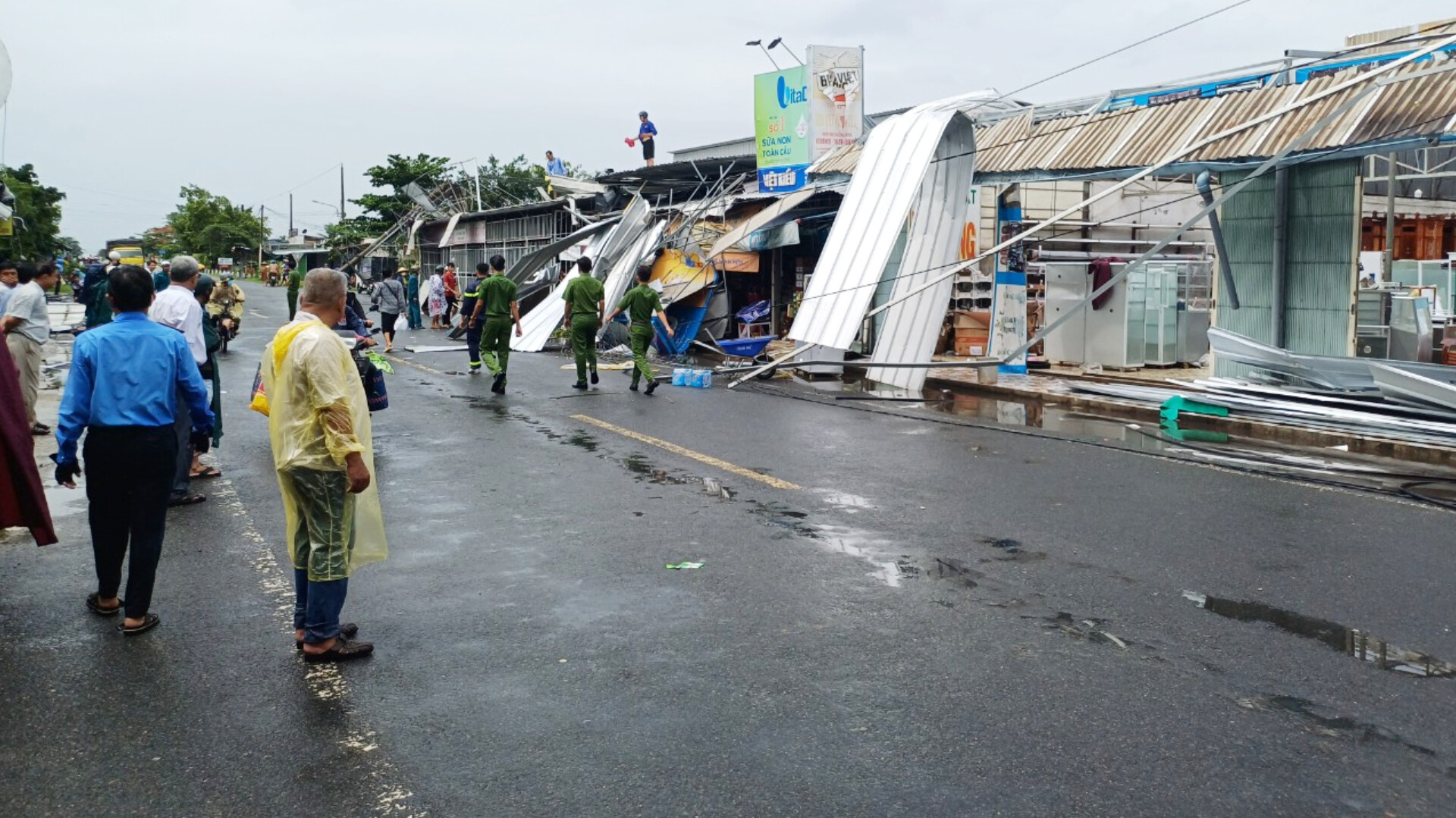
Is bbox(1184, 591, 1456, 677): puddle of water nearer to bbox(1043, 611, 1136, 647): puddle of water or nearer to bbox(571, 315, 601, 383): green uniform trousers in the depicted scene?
bbox(1043, 611, 1136, 647): puddle of water

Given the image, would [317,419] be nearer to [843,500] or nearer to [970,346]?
[843,500]

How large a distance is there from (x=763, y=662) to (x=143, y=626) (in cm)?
286

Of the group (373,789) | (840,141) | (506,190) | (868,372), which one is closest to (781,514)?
(373,789)

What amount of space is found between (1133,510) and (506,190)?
47.5 metres

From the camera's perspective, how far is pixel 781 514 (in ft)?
25.5

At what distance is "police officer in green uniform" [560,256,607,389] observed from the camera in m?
15.3

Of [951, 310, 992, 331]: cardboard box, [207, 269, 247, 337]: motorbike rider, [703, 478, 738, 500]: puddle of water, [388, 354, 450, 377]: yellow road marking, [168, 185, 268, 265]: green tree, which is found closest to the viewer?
[703, 478, 738, 500]: puddle of water

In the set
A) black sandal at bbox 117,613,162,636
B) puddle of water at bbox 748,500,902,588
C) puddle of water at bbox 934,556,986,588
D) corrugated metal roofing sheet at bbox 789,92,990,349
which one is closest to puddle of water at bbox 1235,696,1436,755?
puddle of water at bbox 934,556,986,588

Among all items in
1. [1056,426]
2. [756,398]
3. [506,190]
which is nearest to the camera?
[1056,426]

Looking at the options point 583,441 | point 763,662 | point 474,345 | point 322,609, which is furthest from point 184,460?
point 474,345

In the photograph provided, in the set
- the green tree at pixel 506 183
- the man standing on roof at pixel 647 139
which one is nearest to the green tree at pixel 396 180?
the green tree at pixel 506 183

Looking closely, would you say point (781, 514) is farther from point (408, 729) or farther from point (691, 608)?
point (408, 729)

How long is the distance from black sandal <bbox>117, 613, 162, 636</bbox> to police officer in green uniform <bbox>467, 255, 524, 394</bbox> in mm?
9848

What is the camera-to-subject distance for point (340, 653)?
4969 mm
